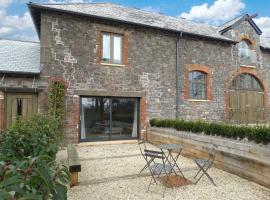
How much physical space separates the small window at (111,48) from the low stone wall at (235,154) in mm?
4631

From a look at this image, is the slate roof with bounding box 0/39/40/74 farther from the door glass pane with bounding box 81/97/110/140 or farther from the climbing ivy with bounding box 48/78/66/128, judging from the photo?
the door glass pane with bounding box 81/97/110/140

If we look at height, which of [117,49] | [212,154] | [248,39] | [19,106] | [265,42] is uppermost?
[265,42]

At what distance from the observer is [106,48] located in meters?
11.0

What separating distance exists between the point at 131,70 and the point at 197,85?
391cm

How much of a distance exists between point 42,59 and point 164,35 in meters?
5.82

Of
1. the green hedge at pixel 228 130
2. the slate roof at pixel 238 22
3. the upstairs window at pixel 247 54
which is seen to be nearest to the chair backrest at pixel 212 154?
the green hedge at pixel 228 130

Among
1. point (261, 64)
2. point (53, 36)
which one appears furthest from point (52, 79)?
point (261, 64)

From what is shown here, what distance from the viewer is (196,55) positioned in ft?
42.2

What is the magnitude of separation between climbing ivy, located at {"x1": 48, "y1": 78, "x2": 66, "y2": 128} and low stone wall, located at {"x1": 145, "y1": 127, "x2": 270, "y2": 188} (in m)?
4.54

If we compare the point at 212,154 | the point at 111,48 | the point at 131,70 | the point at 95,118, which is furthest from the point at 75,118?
the point at 212,154

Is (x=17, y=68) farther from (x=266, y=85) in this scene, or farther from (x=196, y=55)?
(x=266, y=85)

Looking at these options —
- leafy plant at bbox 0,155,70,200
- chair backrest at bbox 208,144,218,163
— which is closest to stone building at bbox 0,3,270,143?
chair backrest at bbox 208,144,218,163

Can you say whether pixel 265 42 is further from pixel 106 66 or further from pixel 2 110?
pixel 2 110

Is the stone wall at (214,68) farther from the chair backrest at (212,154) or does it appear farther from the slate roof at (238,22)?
the chair backrest at (212,154)
